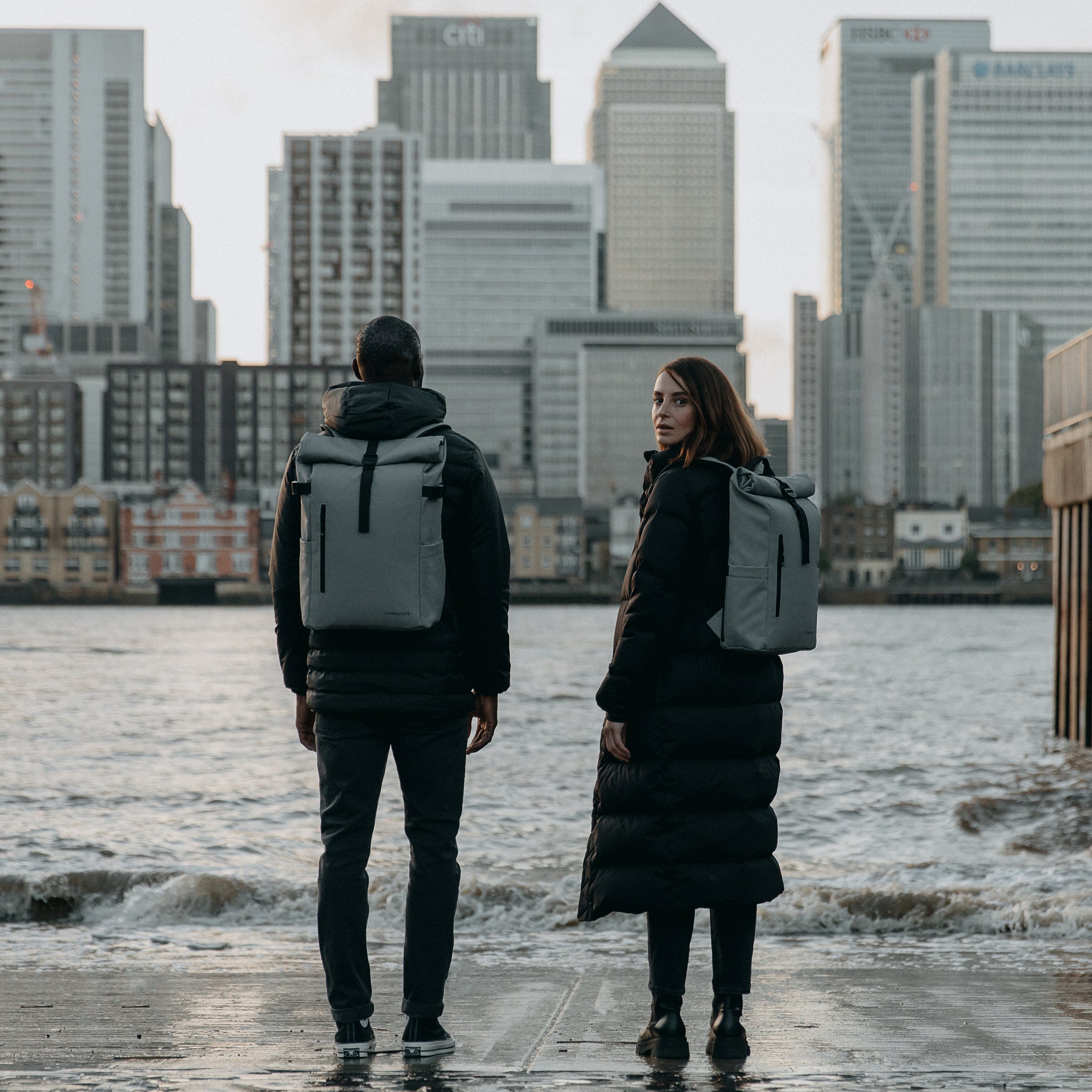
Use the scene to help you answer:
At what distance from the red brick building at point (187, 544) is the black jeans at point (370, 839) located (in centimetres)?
12137

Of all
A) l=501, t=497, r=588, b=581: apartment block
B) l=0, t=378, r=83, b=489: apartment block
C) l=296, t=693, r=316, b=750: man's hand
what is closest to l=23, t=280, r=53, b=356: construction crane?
l=0, t=378, r=83, b=489: apartment block

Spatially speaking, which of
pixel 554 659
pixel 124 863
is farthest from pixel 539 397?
pixel 124 863

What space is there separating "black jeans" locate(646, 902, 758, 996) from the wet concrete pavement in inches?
8.5

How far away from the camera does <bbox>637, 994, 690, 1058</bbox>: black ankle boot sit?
4242mm

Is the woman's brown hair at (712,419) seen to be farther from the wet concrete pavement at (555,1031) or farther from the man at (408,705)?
the wet concrete pavement at (555,1031)

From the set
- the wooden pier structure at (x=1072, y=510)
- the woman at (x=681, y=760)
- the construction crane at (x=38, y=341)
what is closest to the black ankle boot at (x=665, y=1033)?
the woman at (x=681, y=760)

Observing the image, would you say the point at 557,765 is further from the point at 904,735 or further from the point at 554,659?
the point at 554,659

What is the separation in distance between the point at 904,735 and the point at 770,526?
19464mm

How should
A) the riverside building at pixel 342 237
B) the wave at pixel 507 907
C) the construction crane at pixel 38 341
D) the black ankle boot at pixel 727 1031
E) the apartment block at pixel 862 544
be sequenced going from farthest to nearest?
1. the riverside building at pixel 342 237
2. the construction crane at pixel 38 341
3. the apartment block at pixel 862 544
4. the wave at pixel 507 907
5. the black ankle boot at pixel 727 1031

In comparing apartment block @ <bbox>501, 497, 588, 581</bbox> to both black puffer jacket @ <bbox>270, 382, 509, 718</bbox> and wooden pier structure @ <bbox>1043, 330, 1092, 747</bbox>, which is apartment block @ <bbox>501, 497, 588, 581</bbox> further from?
black puffer jacket @ <bbox>270, 382, 509, 718</bbox>

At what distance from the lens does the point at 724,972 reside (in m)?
4.44

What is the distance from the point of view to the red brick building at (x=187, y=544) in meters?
123

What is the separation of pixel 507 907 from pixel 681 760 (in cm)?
394

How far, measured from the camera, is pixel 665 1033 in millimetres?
4273
